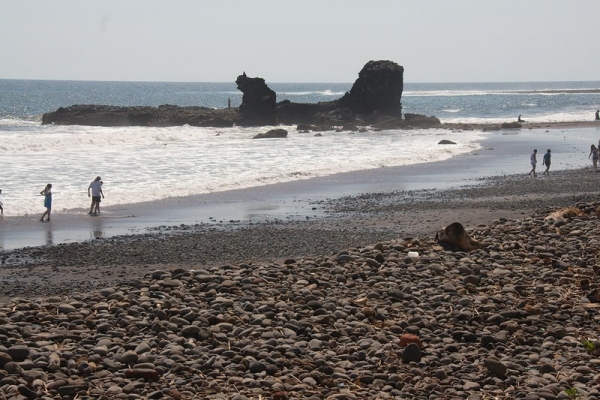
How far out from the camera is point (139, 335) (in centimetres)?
896

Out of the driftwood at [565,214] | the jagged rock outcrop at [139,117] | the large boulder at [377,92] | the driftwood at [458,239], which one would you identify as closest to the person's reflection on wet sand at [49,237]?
the driftwood at [458,239]

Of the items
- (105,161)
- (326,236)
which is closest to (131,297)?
(326,236)

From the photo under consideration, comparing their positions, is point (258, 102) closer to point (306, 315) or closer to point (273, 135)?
point (273, 135)

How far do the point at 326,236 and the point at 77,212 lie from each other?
855 cm

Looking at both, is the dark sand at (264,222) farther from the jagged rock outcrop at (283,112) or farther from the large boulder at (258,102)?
the large boulder at (258,102)

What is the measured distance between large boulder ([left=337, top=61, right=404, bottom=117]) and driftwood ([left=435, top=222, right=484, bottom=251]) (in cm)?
6801

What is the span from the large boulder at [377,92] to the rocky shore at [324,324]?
66713 mm

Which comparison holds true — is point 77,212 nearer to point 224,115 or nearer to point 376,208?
point 376,208

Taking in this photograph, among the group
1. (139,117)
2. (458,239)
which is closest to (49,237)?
(458,239)

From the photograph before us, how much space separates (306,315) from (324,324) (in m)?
0.38

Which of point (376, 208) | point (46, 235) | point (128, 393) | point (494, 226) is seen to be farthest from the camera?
point (376, 208)

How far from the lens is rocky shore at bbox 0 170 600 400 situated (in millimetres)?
7730

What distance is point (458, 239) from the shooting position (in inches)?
539

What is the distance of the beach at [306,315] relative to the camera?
7793 millimetres
